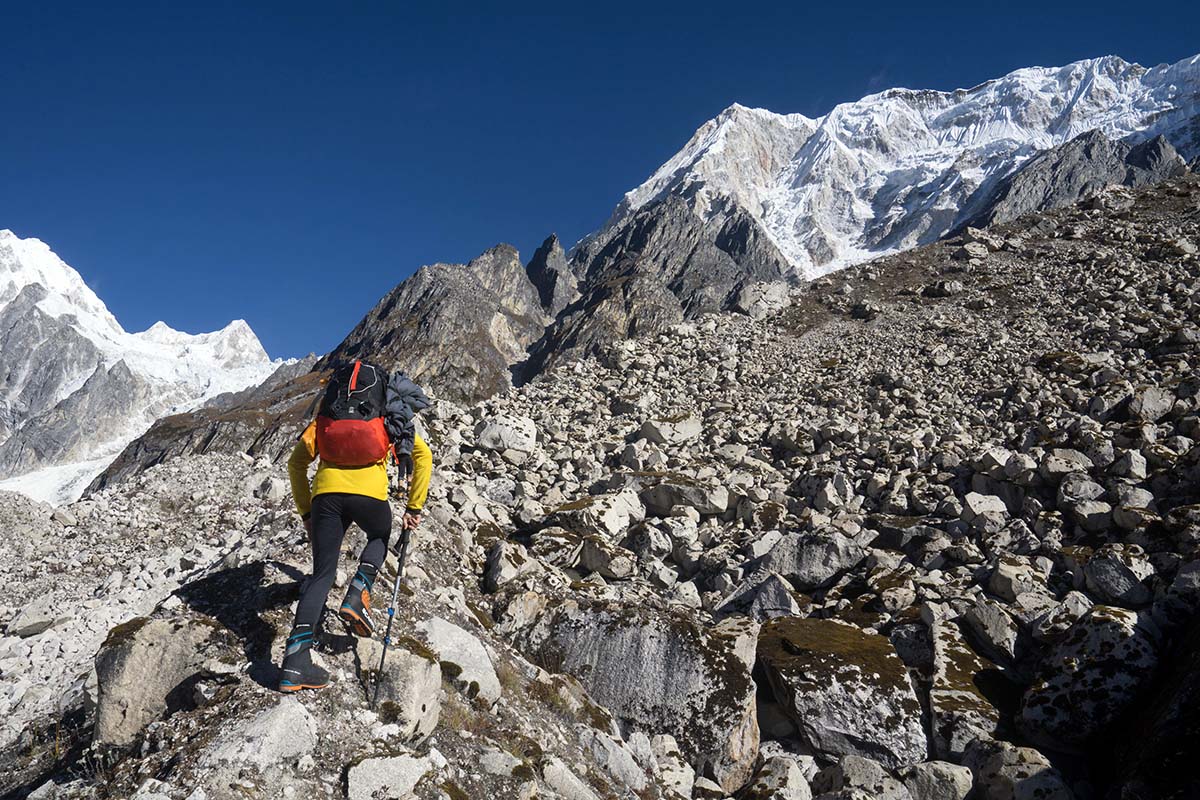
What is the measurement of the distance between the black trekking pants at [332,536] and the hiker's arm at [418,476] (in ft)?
1.57

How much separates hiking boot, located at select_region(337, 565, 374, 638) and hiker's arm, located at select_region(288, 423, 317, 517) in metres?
0.99

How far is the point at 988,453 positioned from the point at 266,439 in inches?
5422

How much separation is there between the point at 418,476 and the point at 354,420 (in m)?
1.14

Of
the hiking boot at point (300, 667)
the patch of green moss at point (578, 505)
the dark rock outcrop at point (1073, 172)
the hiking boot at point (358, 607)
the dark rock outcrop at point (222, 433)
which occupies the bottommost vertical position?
the hiking boot at point (300, 667)

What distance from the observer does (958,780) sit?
7.48 m

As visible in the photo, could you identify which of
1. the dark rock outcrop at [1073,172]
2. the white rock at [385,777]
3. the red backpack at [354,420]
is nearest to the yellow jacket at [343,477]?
the red backpack at [354,420]

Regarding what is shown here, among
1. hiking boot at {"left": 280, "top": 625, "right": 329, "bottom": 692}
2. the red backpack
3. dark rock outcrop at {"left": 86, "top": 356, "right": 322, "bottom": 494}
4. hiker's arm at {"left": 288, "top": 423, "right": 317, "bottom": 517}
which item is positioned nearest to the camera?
hiking boot at {"left": 280, "top": 625, "right": 329, "bottom": 692}

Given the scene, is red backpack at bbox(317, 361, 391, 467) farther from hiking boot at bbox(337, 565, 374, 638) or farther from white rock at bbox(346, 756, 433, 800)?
white rock at bbox(346, 756, 433, 800)

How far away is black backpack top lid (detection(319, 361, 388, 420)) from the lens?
6500mm

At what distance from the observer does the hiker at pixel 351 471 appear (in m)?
6.29

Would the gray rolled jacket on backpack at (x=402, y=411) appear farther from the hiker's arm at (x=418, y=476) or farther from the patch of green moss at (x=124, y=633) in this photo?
the patch of green moss at (x=124, y=633)

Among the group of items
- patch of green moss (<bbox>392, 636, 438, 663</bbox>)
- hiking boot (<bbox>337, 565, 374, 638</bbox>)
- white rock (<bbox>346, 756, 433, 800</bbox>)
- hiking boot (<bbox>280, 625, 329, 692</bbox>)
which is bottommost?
white rock (<bbox>346, 756, 433, 800</bbox>)

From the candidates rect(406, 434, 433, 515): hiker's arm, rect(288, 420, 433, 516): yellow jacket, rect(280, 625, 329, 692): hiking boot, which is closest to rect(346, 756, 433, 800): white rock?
rect(280, 625, 329, 692): hiking boot

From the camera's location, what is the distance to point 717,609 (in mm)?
11727
